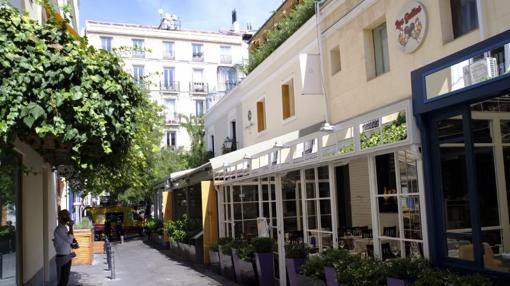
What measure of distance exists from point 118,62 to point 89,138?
134 cm

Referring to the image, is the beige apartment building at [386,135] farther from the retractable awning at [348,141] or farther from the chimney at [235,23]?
the chimney at [235,23]

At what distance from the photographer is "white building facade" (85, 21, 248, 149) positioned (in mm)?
50625

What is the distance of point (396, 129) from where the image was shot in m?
6.82

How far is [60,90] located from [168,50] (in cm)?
4821

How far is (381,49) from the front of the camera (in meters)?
12.2

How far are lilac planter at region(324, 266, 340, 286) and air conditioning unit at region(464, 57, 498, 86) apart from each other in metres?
3.40

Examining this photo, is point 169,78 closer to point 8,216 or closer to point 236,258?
point 236,258

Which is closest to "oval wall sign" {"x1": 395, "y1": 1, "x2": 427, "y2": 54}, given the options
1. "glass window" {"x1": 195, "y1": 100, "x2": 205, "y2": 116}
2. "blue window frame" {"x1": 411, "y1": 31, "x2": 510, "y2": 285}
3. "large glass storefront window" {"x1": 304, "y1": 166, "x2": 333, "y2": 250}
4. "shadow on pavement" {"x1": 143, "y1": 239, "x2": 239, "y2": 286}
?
"large glass storefront window" {"x1": 304, "y1": 166, "x2": 333, "y2": 250}

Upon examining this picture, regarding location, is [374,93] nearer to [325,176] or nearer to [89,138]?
[325,176]

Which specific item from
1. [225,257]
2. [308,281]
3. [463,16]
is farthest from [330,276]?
[225,257]

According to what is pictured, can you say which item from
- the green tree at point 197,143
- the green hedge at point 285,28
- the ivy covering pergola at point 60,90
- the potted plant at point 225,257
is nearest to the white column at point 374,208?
the ivy covering pergola at point 60,90

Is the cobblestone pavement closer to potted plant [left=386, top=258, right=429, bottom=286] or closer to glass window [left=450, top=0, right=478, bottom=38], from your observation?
potted plant [left=386, top=258, right=429, bottom=286]

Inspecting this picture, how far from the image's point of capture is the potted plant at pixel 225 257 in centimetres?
1306

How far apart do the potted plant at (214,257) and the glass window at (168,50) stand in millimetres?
40051
